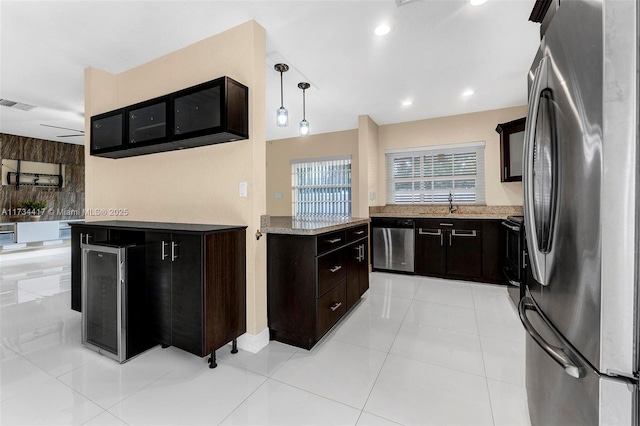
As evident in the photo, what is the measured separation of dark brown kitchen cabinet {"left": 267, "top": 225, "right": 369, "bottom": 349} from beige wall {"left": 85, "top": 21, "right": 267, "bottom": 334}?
0.11 m

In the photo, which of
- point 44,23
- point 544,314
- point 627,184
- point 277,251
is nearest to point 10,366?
point 277,251

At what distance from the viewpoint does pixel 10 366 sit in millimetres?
1977

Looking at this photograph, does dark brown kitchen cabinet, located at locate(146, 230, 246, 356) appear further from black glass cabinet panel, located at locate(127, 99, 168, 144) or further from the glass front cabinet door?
the glass front cabinet door

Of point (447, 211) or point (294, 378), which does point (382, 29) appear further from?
point (447, 211)

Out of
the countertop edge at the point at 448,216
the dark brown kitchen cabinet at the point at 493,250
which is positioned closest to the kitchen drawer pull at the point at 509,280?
the dark brown kitchen cabinet at the point at 493,250

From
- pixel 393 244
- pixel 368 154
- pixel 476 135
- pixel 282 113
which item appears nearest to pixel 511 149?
pixel 476 135

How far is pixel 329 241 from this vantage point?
2.40 meters

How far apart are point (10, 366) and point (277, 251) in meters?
2.01

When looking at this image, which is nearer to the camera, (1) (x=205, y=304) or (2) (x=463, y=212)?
(1) (x=205, y=304)

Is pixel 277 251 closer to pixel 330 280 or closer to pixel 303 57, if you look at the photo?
pixel 330 280

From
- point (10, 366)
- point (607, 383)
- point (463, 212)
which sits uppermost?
point (463, 212)

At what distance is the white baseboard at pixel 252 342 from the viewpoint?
2.23 meters

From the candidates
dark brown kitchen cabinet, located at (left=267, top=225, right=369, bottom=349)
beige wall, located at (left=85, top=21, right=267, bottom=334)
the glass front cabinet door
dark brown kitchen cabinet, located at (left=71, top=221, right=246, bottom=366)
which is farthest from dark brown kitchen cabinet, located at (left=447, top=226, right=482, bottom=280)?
the glass front cabinet door

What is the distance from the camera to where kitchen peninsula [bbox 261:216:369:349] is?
220 cm
